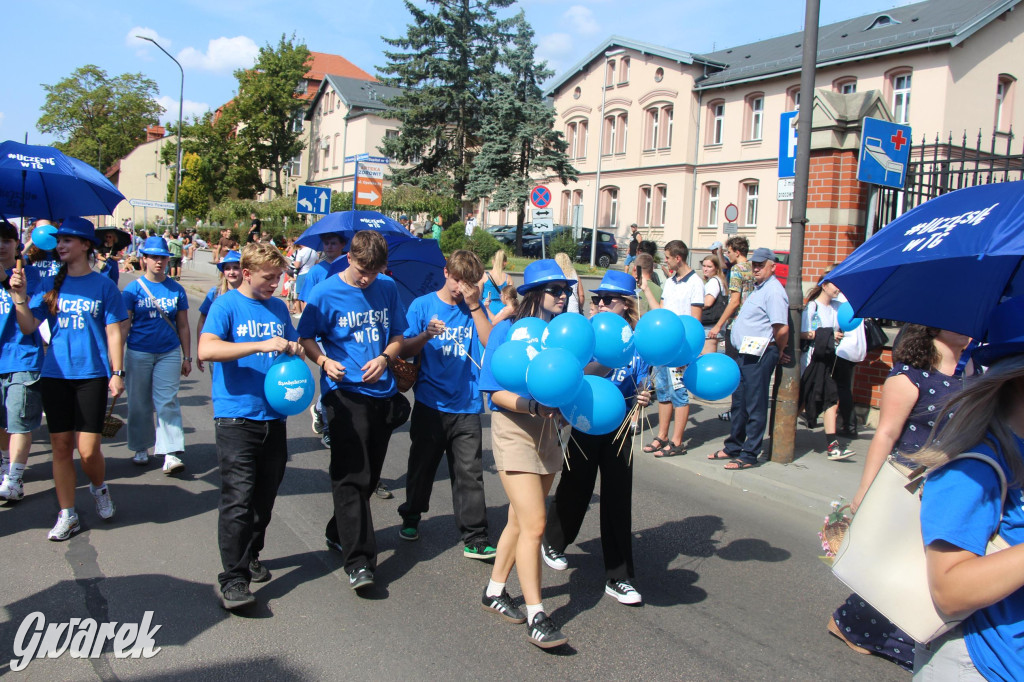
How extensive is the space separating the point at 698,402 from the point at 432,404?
6452 millimetres

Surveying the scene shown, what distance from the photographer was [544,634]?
362cm

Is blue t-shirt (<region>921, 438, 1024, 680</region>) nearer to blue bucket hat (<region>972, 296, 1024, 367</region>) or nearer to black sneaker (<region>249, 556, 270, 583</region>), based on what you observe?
blue bucket hat (<region>972, 296, 1024, 367</region>)

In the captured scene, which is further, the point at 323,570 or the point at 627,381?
the point at 323,570

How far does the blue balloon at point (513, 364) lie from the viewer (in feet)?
11.5

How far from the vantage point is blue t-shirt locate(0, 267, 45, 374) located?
17.5 feet

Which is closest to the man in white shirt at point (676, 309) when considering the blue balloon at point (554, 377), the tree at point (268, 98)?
the blue balloon at point (554, 377)

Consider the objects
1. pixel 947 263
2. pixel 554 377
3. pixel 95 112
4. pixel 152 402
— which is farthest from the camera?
pixel 95 112

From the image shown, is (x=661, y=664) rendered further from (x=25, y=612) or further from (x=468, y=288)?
(x=25, y=612)

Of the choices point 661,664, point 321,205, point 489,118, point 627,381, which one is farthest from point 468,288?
point 489,118

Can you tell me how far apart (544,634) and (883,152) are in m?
7.30

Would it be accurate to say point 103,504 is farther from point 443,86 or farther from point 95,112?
point 95,112

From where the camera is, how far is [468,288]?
468 centimetres

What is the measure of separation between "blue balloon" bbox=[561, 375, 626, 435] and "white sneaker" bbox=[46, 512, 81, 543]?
3400 millimetres

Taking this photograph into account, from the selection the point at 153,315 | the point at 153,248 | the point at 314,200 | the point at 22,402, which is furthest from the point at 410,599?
the point at 314,200
